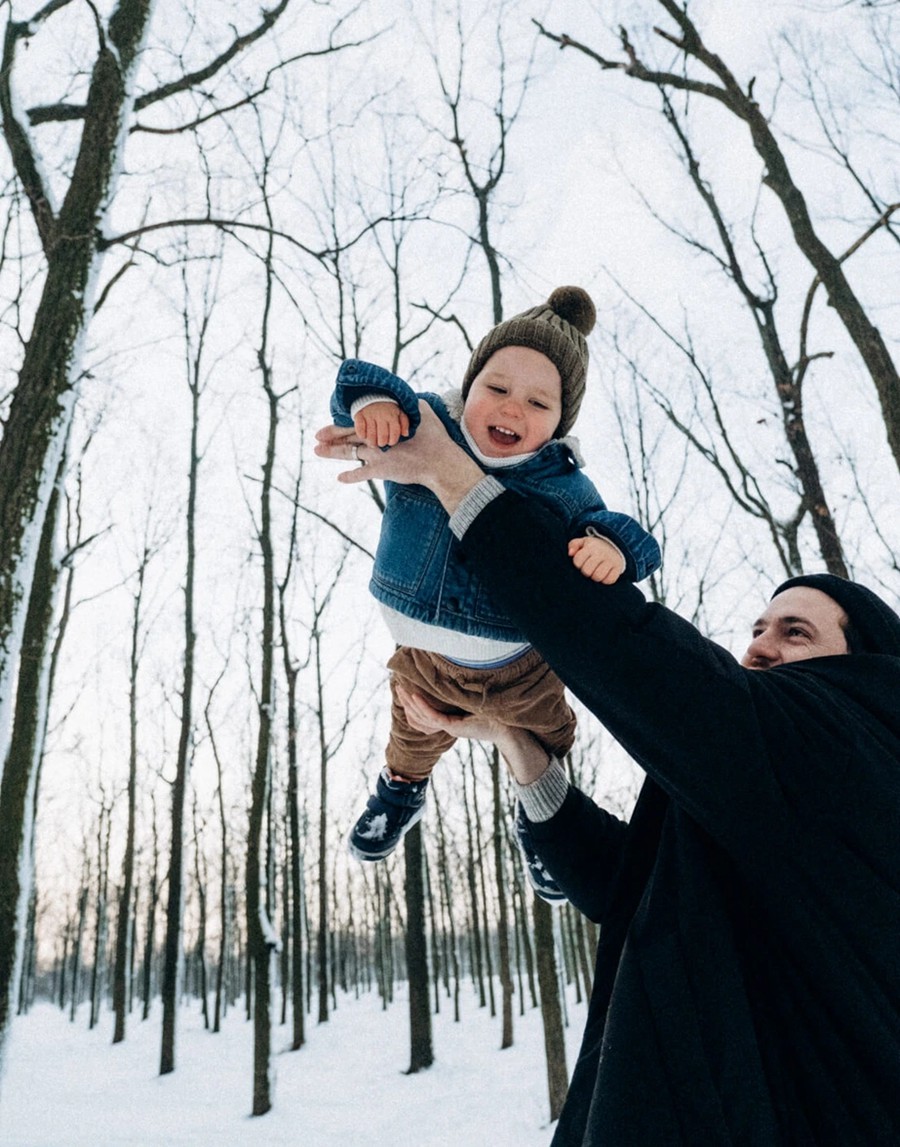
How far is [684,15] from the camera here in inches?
217

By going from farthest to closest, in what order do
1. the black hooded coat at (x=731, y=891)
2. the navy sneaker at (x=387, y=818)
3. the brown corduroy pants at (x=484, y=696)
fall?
the navy sneaker at (x=387, y=818) → the brown corduroy pants at (x=484, y=696) → the black hooded coat at (x=731, y=891)

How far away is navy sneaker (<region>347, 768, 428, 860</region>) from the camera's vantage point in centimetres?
209

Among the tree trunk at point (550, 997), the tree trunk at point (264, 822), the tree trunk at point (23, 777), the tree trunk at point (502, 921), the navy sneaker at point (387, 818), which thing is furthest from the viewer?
the tree trunk at point (502, 921)

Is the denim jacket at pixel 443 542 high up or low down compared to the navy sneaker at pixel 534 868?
up

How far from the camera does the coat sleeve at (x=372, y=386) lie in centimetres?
137

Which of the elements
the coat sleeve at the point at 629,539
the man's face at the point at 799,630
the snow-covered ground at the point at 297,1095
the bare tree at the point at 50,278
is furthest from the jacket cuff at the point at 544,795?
the snow-covered ground at the point at 297,1095

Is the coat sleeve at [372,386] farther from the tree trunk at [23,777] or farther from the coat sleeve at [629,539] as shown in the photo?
the tree trunk at [23,777]

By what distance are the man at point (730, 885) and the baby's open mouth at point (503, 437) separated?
0.42 meters

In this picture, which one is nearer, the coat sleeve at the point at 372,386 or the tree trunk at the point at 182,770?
the coat sleeve at the point at 372,386

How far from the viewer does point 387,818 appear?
2090 millimetres

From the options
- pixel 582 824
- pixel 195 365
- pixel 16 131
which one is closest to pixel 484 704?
pixel 582 824

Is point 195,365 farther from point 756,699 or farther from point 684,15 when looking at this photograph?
point 756,699

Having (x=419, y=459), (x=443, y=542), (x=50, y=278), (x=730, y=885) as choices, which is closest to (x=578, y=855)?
(x=730, y=885)

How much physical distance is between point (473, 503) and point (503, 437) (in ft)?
1.60
